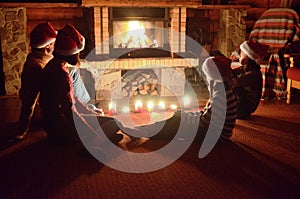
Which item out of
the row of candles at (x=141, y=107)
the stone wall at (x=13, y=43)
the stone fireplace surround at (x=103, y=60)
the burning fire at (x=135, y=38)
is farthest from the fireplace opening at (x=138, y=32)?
the stone wall at (x=13, y=43)

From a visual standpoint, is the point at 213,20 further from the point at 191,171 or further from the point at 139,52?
the point at 191,171

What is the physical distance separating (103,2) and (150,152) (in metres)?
2.23

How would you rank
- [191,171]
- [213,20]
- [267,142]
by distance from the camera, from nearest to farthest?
[191,171], [267,142], [213,20]

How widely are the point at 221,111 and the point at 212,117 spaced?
90mm

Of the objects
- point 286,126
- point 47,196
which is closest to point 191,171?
point 47,196

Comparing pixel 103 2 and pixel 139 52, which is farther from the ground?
pixel 103 2

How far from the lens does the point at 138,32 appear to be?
494 cm

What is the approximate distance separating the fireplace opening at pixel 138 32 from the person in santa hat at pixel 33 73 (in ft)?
4.88

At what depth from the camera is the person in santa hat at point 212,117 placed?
3041mm

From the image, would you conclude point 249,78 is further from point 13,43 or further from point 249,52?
point 13,43

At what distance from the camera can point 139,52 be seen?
4.82 metres

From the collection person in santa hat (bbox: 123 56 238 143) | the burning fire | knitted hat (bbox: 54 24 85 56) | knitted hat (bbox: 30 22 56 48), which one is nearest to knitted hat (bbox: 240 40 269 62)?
person in santa hat (bbox: 123 56 238 143)

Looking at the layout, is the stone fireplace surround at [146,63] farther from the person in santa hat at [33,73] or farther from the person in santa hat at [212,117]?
the person in santa hat at [212,117]

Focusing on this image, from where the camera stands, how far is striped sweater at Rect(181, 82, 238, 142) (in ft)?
9.97
